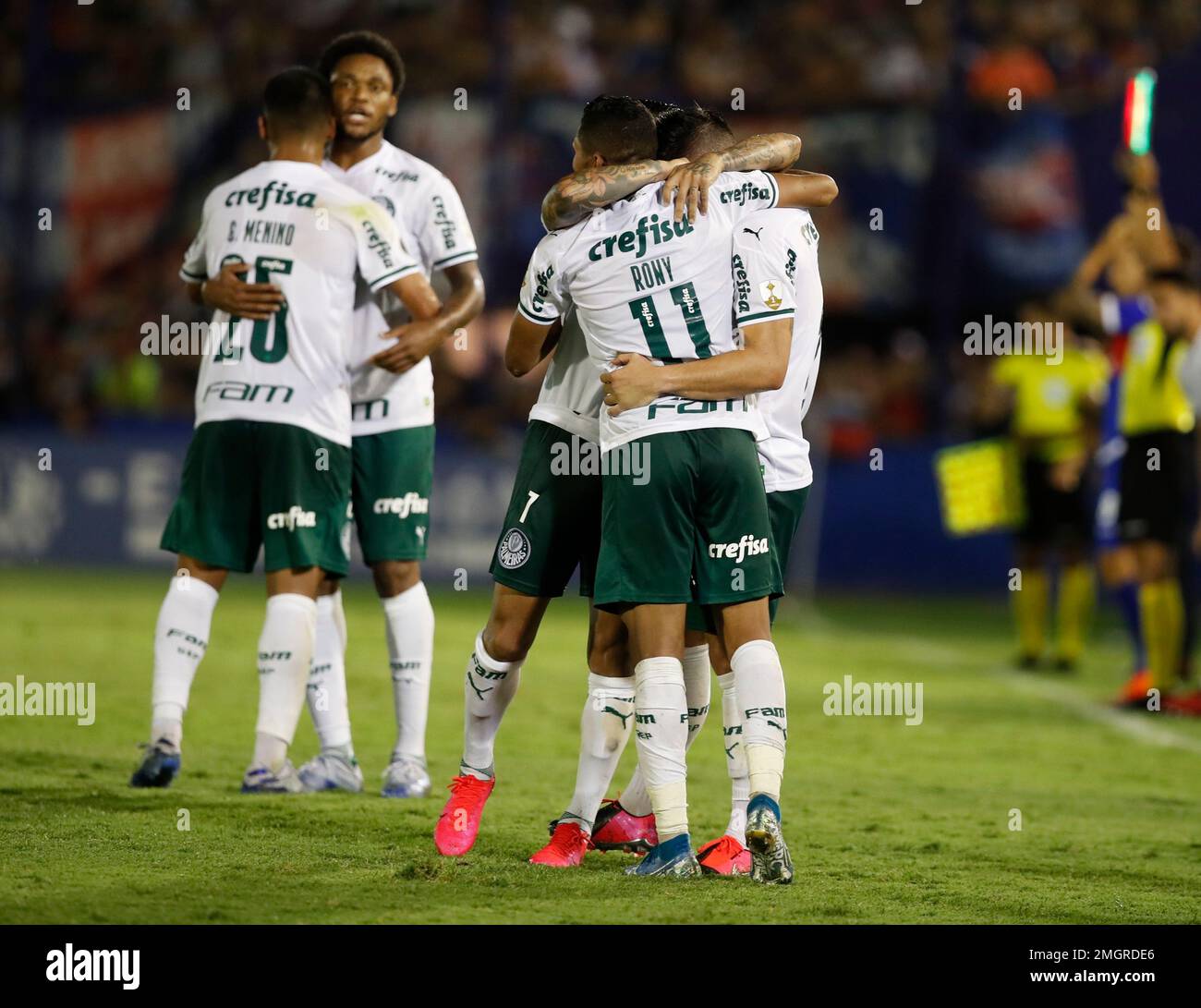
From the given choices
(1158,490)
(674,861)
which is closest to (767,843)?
(674,861)

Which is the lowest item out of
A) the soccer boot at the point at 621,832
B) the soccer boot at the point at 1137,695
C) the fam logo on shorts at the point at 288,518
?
the soccer boot at the point at 621,832

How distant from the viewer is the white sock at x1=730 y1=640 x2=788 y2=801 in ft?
15.5

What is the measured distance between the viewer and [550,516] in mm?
5113

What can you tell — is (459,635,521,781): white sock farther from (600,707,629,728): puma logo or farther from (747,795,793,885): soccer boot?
(747,795,793,885): soccer boot

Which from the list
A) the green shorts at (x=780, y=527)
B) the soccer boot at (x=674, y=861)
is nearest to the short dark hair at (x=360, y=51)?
the green shorts at (x=780, y=527)

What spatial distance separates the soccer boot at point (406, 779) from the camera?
19.9 ft

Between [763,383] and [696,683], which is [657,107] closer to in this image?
[763,383]

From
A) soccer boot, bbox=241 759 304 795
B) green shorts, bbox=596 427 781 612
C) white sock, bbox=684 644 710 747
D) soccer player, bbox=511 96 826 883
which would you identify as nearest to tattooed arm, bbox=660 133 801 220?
soccer player, bbox=511 96 826 883

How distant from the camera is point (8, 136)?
2091 centimetres

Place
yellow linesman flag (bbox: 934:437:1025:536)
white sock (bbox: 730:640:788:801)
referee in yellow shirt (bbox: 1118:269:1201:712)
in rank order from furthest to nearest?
yellow linesman flag (bbox: 934:437:1025:536) < referee in yellow shirt (bbox: 1118:269:1201:712) < white sock (bbox: 730:640:788:801)

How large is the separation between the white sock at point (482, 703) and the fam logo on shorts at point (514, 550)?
0.89ft

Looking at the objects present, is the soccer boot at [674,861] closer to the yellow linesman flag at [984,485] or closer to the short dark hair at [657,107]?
the short dark hair at [657,107]

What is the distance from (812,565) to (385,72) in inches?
443

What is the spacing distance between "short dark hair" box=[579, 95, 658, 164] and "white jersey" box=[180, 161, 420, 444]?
139 centimetres
